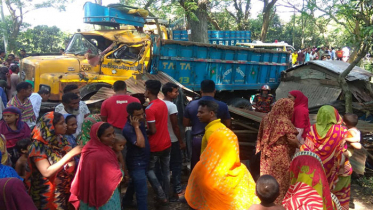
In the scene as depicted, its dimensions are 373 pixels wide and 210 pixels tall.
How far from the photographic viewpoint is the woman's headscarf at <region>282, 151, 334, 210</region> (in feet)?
8.67

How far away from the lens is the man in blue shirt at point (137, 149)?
3.43 meters

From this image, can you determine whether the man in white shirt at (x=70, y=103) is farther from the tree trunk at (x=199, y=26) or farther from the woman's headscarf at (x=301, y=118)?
the tree trunk at (x=199, y=26)

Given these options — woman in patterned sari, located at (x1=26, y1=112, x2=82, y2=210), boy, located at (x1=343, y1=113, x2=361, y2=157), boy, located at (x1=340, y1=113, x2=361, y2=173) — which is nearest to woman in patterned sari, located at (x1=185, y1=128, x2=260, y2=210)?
woman in patterned sari, located at (x1=26, y1=112, x2=82, y2=210)

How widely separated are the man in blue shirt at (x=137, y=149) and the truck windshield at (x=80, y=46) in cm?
469

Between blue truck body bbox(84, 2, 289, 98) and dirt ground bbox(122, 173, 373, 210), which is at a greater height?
blue truck body bbox(84, 2, 289, 98)

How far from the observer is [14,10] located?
1839 cm

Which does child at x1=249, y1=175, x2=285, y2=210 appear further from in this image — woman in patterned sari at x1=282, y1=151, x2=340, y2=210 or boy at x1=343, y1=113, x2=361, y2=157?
boy at x1=343, y1=113, x2=361, y2=157

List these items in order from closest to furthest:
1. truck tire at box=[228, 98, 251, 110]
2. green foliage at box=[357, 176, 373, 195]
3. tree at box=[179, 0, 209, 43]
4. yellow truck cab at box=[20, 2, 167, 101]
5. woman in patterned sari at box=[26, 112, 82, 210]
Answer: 1. woman in patterned sari at box=[26, 112, 82, 210]
2. green foliage at box=[357, 176, 373, 195]
3. yellow truck cab at box=[20, 2, 167, 101]
4. truck tire at box=[228, 98, 251, 110]
5. tree at box=[179, 0, 209, 43]

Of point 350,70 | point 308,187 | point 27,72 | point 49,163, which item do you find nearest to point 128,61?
point 27,72

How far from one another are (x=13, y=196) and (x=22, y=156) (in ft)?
5.85

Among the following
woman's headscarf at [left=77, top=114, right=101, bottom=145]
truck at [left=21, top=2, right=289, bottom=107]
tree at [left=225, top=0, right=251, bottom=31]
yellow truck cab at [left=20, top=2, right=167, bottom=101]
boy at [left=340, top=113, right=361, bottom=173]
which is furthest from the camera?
tree at [left=225, top=0, right=251, bottom=31]

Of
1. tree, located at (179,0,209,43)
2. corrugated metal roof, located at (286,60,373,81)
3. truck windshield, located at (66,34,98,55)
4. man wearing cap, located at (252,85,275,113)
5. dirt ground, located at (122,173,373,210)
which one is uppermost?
tree, located at (179,0,209,43)

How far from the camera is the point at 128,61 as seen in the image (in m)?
7.23

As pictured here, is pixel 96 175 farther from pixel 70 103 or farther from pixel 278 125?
pixel 278 125
